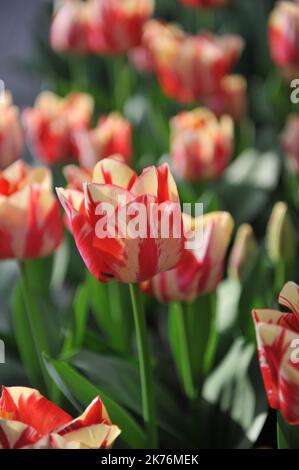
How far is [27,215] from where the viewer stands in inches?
23.8

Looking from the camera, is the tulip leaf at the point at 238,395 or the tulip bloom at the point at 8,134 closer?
the tulip leaf at the point at 238,395

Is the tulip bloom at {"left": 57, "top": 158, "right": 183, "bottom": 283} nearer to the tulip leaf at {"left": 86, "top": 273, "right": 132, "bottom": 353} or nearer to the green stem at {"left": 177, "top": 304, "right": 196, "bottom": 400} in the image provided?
the green stem at {"left": 177, "top": 304, "right": 196, "bottom": 400}

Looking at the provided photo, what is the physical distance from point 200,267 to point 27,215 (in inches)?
4.8

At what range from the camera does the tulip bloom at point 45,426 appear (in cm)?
39

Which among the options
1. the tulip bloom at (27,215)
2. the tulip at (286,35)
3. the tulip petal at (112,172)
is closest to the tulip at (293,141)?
the tulip at (286,35)

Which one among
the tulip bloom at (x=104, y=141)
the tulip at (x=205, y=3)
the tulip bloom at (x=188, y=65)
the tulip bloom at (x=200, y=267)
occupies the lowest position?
the tulip bloom at (x=200, y=267)

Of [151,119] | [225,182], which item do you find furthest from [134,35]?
[225,182]

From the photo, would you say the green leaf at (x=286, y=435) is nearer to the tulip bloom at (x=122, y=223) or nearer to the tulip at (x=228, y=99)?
the tulip bloom at (x=122, y=223)

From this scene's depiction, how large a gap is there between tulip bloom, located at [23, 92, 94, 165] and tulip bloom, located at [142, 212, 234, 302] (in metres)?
0.37

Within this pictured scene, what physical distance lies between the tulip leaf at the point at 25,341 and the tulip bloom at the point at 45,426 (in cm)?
31

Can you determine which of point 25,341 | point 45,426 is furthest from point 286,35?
point 45,426

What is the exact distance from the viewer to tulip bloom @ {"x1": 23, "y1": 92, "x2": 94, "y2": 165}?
971mm

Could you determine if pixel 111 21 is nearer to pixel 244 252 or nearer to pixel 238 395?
pixel 244 252
